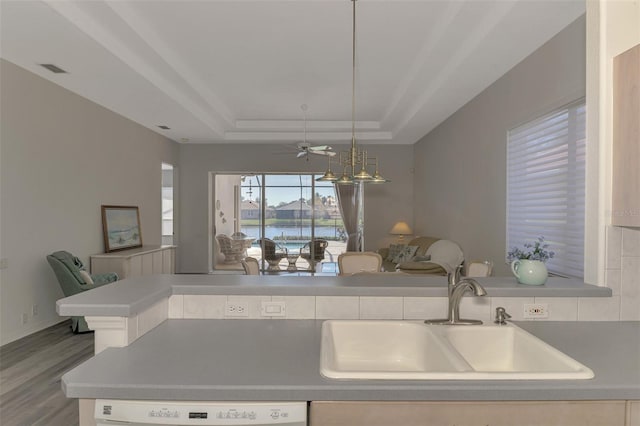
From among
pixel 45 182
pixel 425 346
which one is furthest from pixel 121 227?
pixel 425 346

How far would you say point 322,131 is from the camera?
7.90m

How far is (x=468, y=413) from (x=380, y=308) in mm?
670

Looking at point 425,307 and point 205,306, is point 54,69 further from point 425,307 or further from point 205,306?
point 425,307

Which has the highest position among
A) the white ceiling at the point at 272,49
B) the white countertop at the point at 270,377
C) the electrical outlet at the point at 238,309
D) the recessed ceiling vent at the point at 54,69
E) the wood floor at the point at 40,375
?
the white ceiling at the point at 272,49

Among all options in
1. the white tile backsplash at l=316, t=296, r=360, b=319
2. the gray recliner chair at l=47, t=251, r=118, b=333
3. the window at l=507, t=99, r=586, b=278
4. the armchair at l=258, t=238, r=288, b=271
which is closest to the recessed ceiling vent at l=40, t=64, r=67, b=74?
the gray recliner chair at l=47, t=251, r=118, b=333

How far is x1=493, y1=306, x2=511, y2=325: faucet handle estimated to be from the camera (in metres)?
1.68

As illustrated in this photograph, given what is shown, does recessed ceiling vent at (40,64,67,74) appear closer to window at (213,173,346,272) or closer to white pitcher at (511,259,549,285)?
white pitcher at (511,259,549,285)

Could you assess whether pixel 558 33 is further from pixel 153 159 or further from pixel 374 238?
pixel 153 159

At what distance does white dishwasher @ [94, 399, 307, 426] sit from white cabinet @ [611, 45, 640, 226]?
4.88 ft

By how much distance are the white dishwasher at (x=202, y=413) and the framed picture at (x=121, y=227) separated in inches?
199

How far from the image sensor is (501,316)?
1.68m

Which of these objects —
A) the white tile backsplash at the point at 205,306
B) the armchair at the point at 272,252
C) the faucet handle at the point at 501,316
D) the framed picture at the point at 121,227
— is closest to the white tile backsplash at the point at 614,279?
the faucet handle at the point at 501,316

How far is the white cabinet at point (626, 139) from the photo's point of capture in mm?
1575

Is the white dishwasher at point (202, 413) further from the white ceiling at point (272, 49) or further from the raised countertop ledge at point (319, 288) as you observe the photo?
the white ceiling at point (272, 49)
